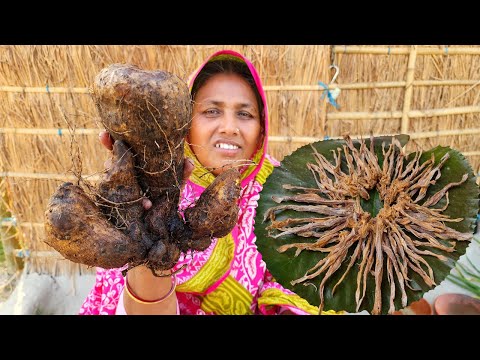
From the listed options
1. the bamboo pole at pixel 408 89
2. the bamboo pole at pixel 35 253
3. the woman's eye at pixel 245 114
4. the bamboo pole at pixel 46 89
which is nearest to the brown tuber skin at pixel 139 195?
the woman's eye at pixel 245 114

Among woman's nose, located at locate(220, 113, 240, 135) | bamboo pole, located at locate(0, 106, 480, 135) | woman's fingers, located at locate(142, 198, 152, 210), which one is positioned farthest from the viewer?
bamboo pole, located at locate(0, 106, 480, 135)

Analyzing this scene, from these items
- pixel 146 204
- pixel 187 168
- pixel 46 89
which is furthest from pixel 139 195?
pixel 46 89

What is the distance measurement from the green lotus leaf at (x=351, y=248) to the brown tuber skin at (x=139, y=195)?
0.20 m

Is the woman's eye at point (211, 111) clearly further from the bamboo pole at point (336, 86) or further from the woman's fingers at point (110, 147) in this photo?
the bamboo pole at point (336, 86)

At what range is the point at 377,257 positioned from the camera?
1.28 metres

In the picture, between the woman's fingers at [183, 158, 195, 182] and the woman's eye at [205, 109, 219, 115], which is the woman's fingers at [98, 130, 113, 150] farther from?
the woman's eye at [205, 109, 219, 115]

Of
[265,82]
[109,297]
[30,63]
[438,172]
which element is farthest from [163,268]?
[30,63]

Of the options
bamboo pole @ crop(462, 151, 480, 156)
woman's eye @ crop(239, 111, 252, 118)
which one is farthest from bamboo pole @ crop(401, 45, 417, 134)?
woman's eye @ crop(239, 111, 252, 118)

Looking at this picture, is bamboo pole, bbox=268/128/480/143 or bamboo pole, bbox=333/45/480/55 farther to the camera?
bamboo pole, bbox=268/128/480/143

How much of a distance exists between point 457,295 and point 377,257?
154 centimetres

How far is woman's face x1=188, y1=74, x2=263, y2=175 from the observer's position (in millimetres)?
1607

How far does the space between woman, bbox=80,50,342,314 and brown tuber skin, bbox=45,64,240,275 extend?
36 cm

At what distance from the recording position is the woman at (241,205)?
63.9 inches

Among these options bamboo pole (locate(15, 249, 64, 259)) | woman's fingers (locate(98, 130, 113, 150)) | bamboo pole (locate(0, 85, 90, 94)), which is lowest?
bamboo pole (locate(15, 249, 64, 259))
